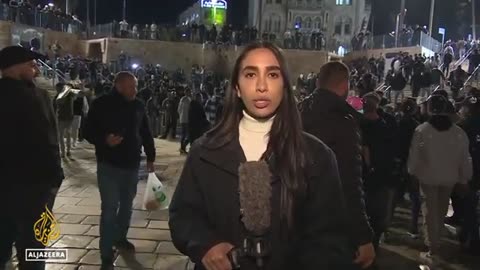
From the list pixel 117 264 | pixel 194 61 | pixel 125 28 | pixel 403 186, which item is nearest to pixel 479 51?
pixel 403 186

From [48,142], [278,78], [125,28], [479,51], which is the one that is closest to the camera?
[278,78]

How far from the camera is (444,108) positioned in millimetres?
4977

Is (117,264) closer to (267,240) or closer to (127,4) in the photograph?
(267,240)

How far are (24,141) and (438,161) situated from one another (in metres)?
3.62

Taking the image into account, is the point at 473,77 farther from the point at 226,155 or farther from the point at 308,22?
the point at 308,22

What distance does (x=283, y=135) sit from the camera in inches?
76.6

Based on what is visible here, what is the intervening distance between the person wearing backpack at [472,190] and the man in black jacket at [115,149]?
3686 millimetres

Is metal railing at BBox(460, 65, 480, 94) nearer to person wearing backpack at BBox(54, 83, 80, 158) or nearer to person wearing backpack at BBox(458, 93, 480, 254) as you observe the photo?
person wearing backpack at BBox(458, 93, 480, 254)

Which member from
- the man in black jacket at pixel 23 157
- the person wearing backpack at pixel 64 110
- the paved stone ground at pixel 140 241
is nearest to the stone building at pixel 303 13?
the person wearing backpack at pixel 64 110

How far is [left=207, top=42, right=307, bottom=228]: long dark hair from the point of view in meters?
1.86

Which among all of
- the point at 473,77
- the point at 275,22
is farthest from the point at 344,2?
the point at 473,77

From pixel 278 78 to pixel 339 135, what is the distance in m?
1.10

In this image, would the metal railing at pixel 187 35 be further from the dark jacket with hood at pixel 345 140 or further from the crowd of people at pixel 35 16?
the dark jacket with hood at pixel 345 140

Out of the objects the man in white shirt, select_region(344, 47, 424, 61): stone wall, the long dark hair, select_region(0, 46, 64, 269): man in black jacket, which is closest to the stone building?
select_region(344, 47, 424, 61): stone wall
